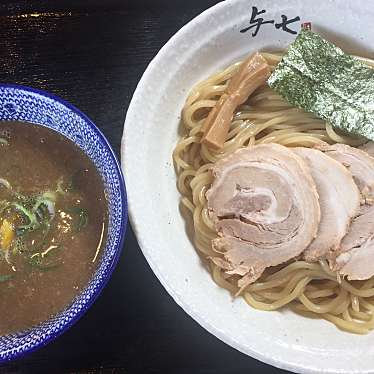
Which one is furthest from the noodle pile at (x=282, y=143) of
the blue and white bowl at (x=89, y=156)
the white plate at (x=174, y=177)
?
the blue and white bowl at (x=89, y=156)

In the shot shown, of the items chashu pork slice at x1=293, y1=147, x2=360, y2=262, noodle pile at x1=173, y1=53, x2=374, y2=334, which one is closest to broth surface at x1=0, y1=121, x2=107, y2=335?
noodle pile at x1=173, y1=53, x2=374, y2=334

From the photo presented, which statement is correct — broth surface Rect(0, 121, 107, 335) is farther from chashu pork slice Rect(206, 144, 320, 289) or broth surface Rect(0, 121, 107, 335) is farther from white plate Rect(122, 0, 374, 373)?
chashu pork slice Rect(206, 144, 320, 289)

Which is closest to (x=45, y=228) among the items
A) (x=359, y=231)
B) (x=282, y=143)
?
(x=282, y=143)

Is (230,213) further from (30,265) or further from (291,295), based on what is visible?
(30,265)

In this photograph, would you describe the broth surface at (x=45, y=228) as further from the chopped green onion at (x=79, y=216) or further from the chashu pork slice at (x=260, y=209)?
the chashu pork slice at (x=260, y=209)

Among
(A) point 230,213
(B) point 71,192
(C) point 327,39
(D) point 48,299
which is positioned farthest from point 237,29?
(D) point 48,299

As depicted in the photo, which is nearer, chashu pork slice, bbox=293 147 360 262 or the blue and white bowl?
the blue and white bowl
